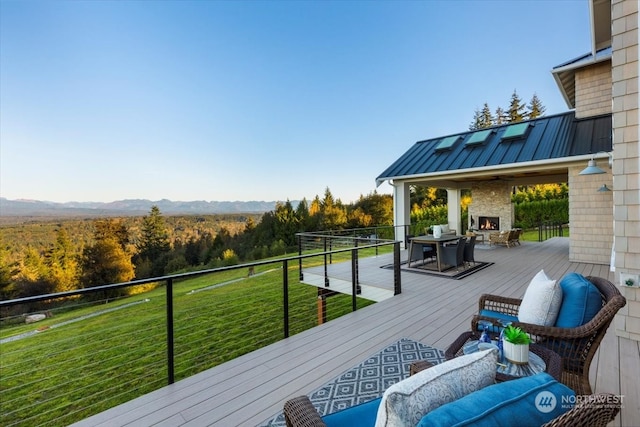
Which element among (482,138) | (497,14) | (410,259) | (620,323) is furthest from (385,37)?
(620,323)

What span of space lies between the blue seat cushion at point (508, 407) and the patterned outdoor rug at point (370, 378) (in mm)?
1664

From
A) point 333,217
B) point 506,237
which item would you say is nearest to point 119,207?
point 333,217

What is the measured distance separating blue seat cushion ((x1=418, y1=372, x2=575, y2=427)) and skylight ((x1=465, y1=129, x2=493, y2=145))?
1108cm

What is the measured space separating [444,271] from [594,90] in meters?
7.00

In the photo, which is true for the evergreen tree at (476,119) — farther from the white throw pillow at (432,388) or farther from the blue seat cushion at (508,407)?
the blue seat cushion at (508,407)

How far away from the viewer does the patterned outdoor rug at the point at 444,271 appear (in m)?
6.39

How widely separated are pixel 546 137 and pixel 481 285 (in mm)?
6347

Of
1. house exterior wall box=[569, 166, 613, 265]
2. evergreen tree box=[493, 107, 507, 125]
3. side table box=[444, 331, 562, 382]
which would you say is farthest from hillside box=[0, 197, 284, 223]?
evergreen tree box=[493, 107, 507, 125]

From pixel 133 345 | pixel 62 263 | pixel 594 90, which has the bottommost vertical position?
pixel 133 345

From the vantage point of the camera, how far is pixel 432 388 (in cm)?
93

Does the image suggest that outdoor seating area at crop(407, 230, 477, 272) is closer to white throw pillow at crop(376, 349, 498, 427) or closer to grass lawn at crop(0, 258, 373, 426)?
grass lawn at crop(0, 258, 373, 426)

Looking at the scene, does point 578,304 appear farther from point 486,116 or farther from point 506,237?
point 486,116

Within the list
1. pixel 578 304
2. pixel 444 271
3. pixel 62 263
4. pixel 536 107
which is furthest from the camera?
pixel 536 107

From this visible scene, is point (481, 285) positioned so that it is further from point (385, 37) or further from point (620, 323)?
point (385, 37)
